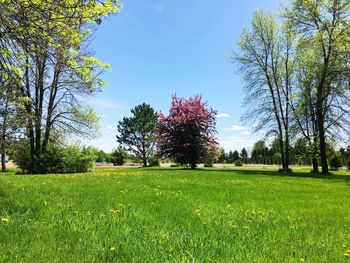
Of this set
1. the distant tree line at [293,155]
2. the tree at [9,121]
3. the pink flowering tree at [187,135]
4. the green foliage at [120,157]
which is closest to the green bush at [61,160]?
the tree at [9,121]

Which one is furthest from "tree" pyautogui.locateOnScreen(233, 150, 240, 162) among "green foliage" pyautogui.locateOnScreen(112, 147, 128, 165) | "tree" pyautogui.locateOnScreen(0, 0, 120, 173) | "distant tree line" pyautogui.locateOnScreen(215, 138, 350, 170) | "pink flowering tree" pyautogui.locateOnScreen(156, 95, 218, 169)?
"tree" pyautogui.locateOnScreen(0, 0, 120, 173)

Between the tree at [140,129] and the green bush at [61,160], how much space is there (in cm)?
4200

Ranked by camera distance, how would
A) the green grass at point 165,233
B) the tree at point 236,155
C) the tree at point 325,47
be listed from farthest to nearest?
1. the tree at point 236,155
2. the tree at point 325,47
3. the green grass at point 165,233

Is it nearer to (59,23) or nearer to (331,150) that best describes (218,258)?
(59,23)

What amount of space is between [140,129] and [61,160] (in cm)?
4707

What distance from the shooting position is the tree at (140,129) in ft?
255

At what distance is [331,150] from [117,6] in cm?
3315

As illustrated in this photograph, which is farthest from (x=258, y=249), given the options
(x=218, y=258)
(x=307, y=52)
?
(x=307, y=52)

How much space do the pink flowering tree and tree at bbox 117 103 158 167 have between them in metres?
38.1

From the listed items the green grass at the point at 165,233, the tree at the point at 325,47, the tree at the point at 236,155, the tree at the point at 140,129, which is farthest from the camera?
the tree at the point at 236,155

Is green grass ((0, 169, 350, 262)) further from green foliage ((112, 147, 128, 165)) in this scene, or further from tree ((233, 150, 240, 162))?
tree ((233, 150, 240, 162))

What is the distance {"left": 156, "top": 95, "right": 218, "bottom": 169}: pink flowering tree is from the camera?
38531 millimetres

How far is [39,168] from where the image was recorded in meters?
31.2

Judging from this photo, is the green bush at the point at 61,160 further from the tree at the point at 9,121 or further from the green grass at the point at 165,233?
the green grass at the point at 165,233
